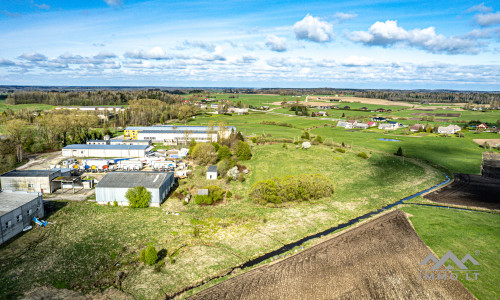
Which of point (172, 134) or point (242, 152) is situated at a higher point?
point (172, 134)

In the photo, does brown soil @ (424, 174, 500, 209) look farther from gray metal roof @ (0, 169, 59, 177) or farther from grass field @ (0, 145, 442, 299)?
gray metal roof @ (0, 169, 59, 177)

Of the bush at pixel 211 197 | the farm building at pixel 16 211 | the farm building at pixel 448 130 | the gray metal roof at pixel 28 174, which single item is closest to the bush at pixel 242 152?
the bush at pixel 211 197

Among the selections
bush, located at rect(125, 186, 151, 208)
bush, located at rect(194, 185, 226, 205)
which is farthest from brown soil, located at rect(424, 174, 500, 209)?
bush, located at rect(125, 186, 151, 208)

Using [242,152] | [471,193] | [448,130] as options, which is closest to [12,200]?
[242,152]

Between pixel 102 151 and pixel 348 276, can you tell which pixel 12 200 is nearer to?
pixel 102 151

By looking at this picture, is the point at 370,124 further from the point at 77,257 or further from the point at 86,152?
the point at 77,257

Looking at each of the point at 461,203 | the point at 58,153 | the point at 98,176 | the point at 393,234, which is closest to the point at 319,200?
the point at 393,234
